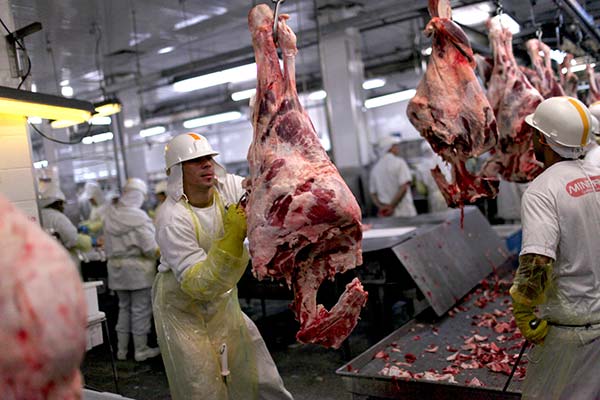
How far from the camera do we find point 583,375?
8.12ft

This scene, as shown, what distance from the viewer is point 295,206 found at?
2186 millimetres

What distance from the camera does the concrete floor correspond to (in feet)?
15.8

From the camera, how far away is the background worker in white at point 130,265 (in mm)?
6445

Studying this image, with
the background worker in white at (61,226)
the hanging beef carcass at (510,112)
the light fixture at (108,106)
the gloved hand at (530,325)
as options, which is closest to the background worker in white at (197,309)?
the gloved hand at (530,325)

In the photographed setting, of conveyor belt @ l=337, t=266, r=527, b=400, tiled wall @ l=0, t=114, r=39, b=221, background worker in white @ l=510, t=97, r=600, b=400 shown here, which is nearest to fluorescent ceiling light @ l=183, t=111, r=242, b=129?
tiled wall @ l=0, t=114, r=39, b=221

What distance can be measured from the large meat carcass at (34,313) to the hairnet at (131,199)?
5878 millimetres

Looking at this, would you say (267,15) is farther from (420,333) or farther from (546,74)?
(546,74)

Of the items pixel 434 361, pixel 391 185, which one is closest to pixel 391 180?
pixel 391 185

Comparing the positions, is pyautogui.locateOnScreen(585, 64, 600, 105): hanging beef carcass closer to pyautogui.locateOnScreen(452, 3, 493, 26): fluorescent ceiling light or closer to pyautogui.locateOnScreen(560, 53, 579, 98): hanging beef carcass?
pyautogui.locateOnScreen(560, 53, 579, 98): hanging beef carcass

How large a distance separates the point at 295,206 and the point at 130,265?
4.76 meters

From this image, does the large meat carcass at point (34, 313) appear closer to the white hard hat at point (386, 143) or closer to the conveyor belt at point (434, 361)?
the conveyor belt at point (434, 361)

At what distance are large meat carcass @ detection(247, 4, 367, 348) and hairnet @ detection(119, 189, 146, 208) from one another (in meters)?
4.63

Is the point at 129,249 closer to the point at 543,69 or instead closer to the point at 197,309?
the point at 197,309

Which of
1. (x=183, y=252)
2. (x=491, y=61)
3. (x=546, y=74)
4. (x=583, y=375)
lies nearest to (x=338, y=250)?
(x=183, y=252)
